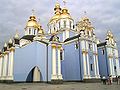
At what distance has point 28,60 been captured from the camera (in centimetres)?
2672

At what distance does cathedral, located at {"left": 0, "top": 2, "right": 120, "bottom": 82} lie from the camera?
2404cm

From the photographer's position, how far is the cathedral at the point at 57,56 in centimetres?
2404

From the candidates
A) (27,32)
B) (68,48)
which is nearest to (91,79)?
(68,48)

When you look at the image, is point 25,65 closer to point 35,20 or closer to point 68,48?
point 68,48

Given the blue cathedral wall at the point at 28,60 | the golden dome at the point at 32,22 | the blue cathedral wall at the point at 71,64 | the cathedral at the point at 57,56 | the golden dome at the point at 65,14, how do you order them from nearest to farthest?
the cathedral at the point at 57,56
the blue cathedral wall at the point at 28,60
the blue cathedral wall at the point at 71,64
the golden dome at the point at 65,14
the golden dome at the point at 32,22

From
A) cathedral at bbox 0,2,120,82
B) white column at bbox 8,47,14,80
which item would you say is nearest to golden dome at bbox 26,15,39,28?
cathedral at bbox 0,2,120,82

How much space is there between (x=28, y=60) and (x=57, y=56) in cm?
629

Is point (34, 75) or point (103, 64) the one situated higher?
point (103, 64)

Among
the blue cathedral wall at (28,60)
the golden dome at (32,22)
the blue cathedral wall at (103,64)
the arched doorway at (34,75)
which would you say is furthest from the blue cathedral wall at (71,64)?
the golden dome at (32,22)

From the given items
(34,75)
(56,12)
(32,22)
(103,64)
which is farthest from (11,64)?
(103,64)

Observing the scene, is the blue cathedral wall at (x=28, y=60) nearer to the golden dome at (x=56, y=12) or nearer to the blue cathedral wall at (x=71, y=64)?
the blue cathedral wall at (x=71, y=64)

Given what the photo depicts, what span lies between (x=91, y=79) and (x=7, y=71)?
14477 millimetres

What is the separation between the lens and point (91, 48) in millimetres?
31469

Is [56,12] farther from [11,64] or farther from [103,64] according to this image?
[11,64]
